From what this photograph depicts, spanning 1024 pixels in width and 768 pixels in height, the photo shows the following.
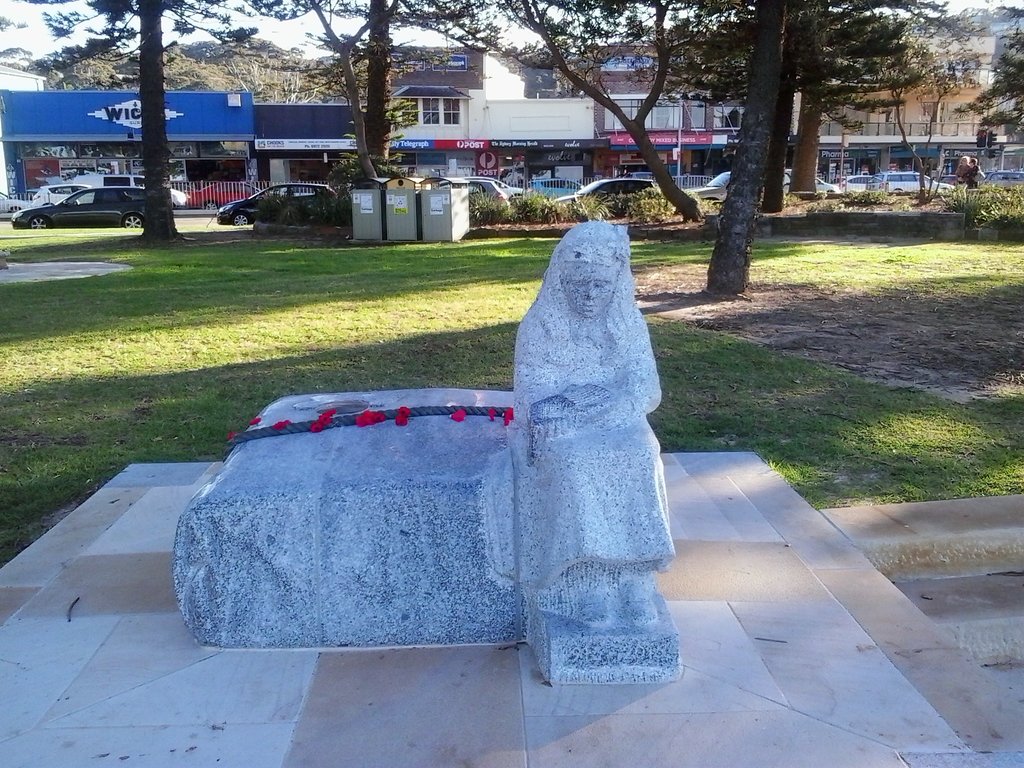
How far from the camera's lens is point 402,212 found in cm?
1912

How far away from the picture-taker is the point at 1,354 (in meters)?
8.21

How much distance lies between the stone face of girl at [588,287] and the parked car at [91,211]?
2688 centimetres

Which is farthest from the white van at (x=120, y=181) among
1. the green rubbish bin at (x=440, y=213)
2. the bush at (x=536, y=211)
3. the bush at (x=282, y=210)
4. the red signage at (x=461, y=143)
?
the green rubbish bin at (x=440, y=213)

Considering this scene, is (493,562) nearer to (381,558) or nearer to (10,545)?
(381,558)

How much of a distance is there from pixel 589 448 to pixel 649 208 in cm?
2041

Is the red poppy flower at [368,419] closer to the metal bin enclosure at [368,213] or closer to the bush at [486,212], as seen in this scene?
the metal bin enclosure at [368,213]

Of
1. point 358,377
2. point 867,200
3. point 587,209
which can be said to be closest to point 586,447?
point 358,377

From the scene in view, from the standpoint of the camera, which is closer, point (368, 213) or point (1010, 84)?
point (368, 213)

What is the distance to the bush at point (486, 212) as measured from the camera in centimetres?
2106

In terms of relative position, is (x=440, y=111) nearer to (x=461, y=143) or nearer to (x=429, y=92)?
(x=429, y=92)

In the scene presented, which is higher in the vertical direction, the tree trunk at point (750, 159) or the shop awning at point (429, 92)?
the shop awning at point (429, 92)

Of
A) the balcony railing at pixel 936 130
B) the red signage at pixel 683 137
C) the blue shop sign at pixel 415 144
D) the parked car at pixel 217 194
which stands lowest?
the parked car at pixel 217 194

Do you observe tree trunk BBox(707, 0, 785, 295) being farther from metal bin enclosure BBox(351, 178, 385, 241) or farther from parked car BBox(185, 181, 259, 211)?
parked car BBox(185, 181, 259, 211)

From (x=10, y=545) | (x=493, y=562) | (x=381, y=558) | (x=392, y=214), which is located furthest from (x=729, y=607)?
(x=392, y=214)
